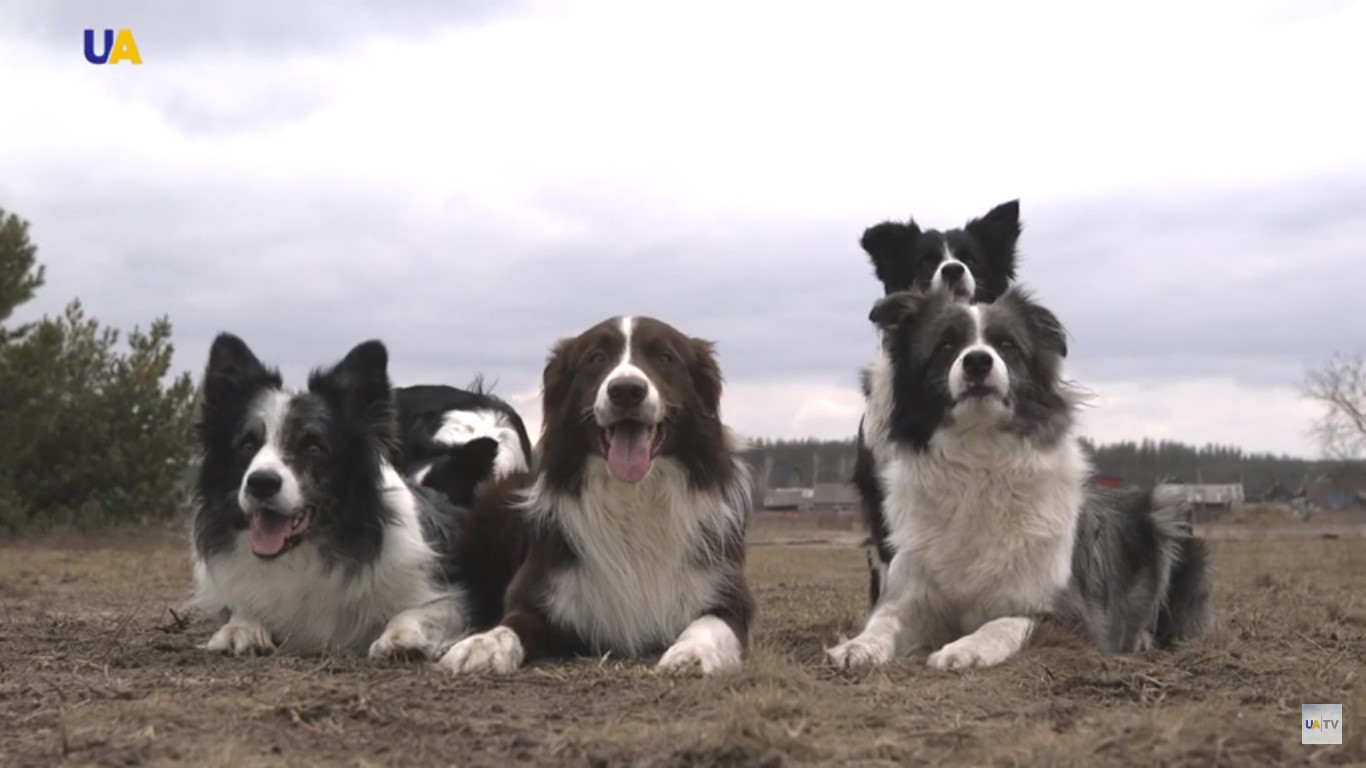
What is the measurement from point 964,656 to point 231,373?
13.8ft

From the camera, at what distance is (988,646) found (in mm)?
6531

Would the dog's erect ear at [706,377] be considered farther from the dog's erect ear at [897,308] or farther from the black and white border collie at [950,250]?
the black and white border collie at [950,250]

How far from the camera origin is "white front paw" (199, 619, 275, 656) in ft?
23.8

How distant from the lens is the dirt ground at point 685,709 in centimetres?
425

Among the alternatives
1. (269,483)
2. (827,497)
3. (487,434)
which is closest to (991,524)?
(269,483)

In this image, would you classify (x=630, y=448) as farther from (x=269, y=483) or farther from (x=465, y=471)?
(x=465, y=471)

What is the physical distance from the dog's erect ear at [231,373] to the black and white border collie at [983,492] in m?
3.48

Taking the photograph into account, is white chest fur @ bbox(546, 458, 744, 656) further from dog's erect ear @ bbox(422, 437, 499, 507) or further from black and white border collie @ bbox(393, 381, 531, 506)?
dog's erect ear @ bbox(422, 437, 499, 507)

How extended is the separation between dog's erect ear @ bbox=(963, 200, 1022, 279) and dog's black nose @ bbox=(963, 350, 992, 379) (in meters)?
3.18

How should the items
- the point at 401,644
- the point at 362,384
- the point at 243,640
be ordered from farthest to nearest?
the point at 362,384 < the point at 243,640 < the point at 401,644

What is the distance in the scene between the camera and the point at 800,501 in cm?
9019

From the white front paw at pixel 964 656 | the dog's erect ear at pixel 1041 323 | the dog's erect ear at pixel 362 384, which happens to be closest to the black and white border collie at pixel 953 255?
the dog's erect ear at pixel 1041 323

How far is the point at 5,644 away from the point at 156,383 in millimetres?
26216

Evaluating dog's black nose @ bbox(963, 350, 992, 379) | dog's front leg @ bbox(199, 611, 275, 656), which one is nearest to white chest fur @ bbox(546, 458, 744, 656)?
dog's black nose @ bbox(963, 350, 992, 379)
